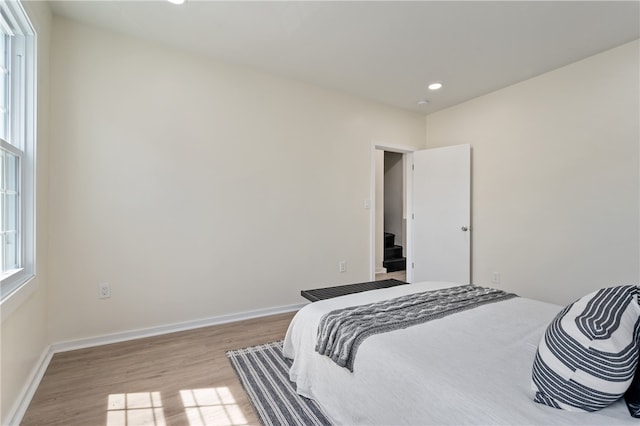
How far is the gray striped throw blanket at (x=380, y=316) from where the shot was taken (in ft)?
4.54

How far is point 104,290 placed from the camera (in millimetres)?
2404

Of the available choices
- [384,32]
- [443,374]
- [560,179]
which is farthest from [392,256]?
[443,374]

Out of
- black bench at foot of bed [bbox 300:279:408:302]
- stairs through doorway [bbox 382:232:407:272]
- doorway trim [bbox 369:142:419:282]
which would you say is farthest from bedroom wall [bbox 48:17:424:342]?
stairs through doorway [bbox 382:232:407:272]

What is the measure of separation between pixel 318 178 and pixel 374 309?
2033 mm

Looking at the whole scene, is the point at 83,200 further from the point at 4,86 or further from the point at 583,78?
the point at 583,78

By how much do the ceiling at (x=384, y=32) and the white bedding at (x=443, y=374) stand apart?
2.06m

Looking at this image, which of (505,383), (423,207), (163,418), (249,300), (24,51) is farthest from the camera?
(423,207)

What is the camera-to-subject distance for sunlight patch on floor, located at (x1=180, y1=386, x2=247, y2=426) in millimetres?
1542

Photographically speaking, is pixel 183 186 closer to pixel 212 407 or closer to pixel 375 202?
pixel 212 407

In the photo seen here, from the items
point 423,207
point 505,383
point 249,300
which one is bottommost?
point 249,300

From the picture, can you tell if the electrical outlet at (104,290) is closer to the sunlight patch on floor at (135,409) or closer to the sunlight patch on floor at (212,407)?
the sunlight patch on floor at (135,409)

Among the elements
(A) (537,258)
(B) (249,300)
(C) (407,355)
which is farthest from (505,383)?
(A) (537,258)

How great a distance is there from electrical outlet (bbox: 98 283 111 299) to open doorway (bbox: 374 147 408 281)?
3718 millimetres

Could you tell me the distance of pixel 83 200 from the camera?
2.32 m
